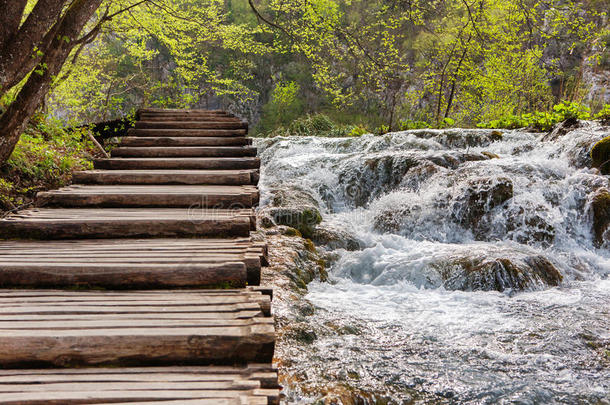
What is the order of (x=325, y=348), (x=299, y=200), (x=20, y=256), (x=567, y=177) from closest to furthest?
(x=20, y=256) → (x=325, y=348) → (x=567, y=177) → (x=299, y=200)

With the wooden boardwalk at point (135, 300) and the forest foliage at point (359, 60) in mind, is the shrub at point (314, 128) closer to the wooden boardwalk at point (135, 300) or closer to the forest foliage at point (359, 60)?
the forest foliage at point (359, 60)

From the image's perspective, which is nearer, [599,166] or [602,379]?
[602,379]

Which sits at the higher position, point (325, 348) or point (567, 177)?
point (567, 177)

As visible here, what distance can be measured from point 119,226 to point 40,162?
3.35m

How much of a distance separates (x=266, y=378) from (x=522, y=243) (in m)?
7.42

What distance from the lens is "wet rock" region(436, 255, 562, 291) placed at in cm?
580

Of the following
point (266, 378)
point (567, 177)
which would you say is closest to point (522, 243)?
point (567, 177)

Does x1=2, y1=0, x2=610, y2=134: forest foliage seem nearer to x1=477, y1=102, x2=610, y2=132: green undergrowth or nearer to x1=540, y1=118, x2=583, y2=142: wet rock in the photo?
x1=477, y1=102, x2=610, y2=132: green undergrowth

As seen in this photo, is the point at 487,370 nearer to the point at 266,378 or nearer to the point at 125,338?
the point at 266,378

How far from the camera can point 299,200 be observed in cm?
957

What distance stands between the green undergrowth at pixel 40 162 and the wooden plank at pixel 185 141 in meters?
1.00

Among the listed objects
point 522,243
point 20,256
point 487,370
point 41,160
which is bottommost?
point 487,370

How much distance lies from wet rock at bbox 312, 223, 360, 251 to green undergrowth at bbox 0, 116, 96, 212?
14.7ft

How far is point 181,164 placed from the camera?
5.30 metres
